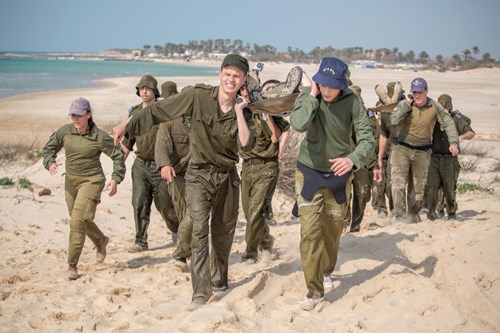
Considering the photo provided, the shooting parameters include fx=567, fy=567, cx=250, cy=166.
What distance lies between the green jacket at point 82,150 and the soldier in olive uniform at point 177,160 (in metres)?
0.54

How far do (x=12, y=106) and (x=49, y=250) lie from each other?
2439 cm

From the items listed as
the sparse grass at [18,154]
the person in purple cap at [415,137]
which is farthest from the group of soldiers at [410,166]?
the sparse grass at [18,154]

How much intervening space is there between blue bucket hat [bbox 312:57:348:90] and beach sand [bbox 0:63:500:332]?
2091mm

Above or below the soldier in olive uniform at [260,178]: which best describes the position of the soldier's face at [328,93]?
above

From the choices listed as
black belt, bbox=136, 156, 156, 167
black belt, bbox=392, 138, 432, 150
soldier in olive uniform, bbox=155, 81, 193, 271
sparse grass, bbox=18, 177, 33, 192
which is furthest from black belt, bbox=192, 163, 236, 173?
sparse grass, bbox=18, 177, 33, 192

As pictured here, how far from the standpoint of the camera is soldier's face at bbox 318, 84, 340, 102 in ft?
17.0

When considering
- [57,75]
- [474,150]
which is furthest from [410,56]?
[474,150]

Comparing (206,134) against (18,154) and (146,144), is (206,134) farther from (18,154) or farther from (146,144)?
(18,154)

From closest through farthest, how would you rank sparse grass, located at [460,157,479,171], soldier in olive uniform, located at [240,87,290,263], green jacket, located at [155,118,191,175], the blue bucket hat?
1. the blue bucket hat
2. soldier in olive uniform, located at [240,87,290,263]
3. green jacket, located at [155,118,191,175]
4. sparse grass, located at [460,157,479,171]

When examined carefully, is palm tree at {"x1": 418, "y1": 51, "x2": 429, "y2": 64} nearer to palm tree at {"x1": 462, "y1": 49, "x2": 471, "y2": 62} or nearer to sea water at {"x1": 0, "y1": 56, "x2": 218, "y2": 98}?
palm tree at {"x1": 462, "y1": 49, "x2": 471, "y2": 62}

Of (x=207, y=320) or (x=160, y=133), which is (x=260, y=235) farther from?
(x=207, y=320)

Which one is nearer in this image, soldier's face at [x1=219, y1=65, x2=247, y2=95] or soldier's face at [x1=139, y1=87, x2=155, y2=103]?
soldier's face at [x1=219, y1=65, x2=247, y2=95]

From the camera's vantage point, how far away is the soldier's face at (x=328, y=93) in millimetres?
5184

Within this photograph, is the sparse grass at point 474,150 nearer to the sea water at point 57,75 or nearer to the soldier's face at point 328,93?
the soldier's face at point 328,93
